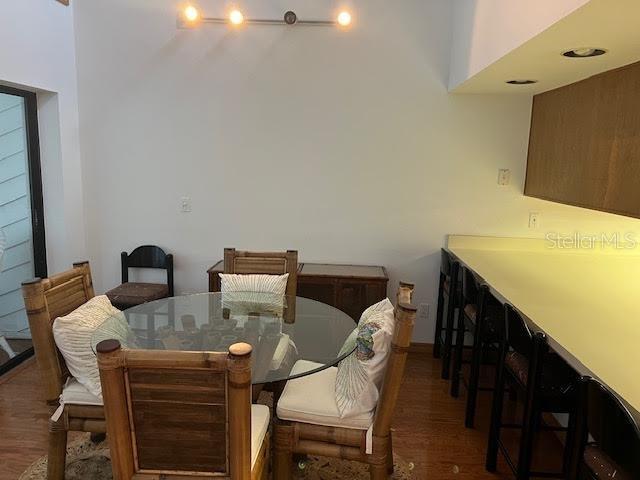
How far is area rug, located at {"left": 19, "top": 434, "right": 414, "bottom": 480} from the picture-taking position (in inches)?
86.2

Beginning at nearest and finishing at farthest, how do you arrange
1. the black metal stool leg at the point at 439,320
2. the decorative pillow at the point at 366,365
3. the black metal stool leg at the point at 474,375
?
the decorative pillow at the point at 366,365, the black metal stool leg at the point at 474,375, the black metal stool leg at the point at 439,320

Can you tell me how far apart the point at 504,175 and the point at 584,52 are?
149cm

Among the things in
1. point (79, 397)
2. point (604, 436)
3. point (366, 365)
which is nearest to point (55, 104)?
point (79, 397)

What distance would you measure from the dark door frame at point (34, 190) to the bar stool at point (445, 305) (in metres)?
2.90

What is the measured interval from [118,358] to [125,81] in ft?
9.13

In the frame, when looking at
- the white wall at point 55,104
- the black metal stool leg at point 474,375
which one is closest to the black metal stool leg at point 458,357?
the black metal stool leg at point 474,375

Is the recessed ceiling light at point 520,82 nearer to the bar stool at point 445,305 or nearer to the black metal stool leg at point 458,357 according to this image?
the bar stool at point 445,305

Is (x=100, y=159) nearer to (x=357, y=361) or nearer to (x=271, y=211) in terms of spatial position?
(x=271, y=211)

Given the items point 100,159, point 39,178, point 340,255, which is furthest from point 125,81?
point 340,255

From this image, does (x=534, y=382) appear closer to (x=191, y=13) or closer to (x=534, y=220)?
(x=534, y=220)

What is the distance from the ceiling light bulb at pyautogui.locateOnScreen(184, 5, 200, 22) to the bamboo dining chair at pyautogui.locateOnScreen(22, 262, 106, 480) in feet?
6.94

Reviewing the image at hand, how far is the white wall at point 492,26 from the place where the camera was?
165 centimetres

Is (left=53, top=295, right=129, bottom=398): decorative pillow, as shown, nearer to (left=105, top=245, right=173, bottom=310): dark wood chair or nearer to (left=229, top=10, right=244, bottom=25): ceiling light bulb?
(left=105, top=245, right=173, bottom=310): dark wood chair

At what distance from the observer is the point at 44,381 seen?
6.49ft
